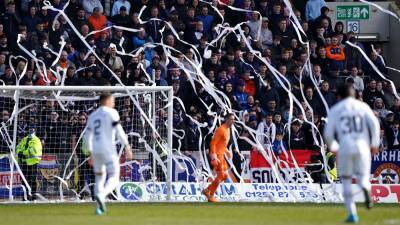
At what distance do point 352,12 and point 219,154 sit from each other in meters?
11.1

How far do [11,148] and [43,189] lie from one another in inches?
50.3

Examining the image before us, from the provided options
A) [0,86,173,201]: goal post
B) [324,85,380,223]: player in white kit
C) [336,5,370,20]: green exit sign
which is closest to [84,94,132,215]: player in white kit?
[324,85,380,223]: player in white kit

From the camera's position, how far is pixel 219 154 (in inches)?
1049

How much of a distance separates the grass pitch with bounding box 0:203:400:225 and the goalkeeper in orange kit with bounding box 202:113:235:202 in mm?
1422

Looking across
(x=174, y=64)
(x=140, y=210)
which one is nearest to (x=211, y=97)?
(x=174, y=64)

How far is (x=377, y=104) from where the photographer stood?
103 feet

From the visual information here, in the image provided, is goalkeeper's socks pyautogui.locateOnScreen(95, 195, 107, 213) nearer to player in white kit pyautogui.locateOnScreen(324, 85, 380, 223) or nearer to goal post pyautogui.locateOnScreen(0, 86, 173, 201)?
player in white kit pyautogui.locateOnScreen(324, 85, 380, 223)

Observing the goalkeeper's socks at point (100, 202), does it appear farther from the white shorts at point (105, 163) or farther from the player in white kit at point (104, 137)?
the white shorts at point (105, 163)

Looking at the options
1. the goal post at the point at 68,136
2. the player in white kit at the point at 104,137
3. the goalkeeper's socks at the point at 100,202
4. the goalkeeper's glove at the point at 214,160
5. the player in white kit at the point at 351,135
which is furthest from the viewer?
the goal post at the point at 68,136

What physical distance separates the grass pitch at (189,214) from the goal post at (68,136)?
256cm

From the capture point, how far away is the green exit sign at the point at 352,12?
118 feet

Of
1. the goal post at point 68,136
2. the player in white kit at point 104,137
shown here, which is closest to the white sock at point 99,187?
the player in white kit at point 104,137

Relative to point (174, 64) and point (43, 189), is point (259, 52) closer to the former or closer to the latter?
point (174, 64)

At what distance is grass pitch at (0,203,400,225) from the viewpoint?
737 inches
